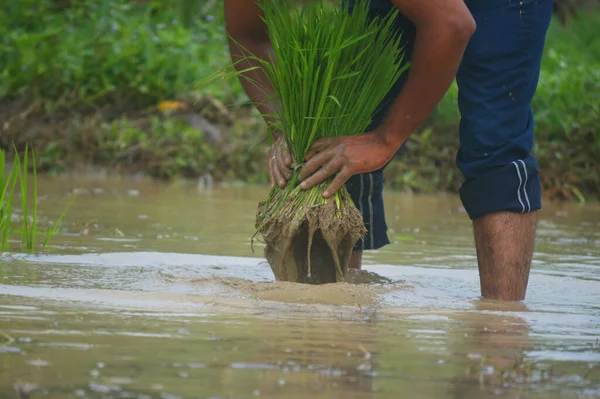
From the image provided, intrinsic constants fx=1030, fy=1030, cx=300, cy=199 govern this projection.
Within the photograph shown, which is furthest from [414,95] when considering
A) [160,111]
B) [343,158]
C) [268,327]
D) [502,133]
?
[160,111]

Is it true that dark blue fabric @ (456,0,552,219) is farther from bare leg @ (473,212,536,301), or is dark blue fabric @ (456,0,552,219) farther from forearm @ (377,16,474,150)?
forearm @ (377,16,474,150)

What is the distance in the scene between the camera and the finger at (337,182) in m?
3.14

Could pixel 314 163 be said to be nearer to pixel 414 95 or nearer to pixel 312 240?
pixel 312 240

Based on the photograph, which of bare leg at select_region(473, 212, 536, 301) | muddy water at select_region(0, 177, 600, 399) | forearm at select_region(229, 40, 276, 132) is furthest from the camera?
forearm at select_region(229, 40, 276, 132)

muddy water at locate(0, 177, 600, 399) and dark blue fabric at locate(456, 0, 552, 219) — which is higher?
dark blue fabric at locate(456, 0, 552, 219)

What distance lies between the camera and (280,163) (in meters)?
3.30

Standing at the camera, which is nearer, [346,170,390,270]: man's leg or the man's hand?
the man's hand

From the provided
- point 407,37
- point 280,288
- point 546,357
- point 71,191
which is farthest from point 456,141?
point 546,357

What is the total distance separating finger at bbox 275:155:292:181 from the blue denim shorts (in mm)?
579

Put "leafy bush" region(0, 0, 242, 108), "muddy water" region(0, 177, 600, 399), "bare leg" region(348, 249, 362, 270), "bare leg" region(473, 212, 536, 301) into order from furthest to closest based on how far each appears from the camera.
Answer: "leafy bush" region(0, 0, 242, 108) → "bare leg" region(348, 249, 362, 270) → "bare leg" region(473, 212, 536, 301) → "muddy water" region(0, 177, 600, 399)

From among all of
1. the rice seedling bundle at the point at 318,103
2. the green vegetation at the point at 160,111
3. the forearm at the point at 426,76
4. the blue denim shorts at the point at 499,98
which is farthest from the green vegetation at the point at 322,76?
the green vegetation at the point at 160,111

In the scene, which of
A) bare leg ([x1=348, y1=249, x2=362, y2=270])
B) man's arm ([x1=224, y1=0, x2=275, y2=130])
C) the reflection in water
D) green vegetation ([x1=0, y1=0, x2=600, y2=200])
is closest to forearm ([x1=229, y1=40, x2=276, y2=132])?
man's arm ([x1=224, y1=0, x2=275, y2=130])

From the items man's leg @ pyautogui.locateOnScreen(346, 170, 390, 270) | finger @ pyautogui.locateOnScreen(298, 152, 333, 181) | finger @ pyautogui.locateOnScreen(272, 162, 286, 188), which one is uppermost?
finger @ pyautogui.locateOnScreen(298, 152, 333, 181)

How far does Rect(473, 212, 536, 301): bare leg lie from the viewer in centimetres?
326
